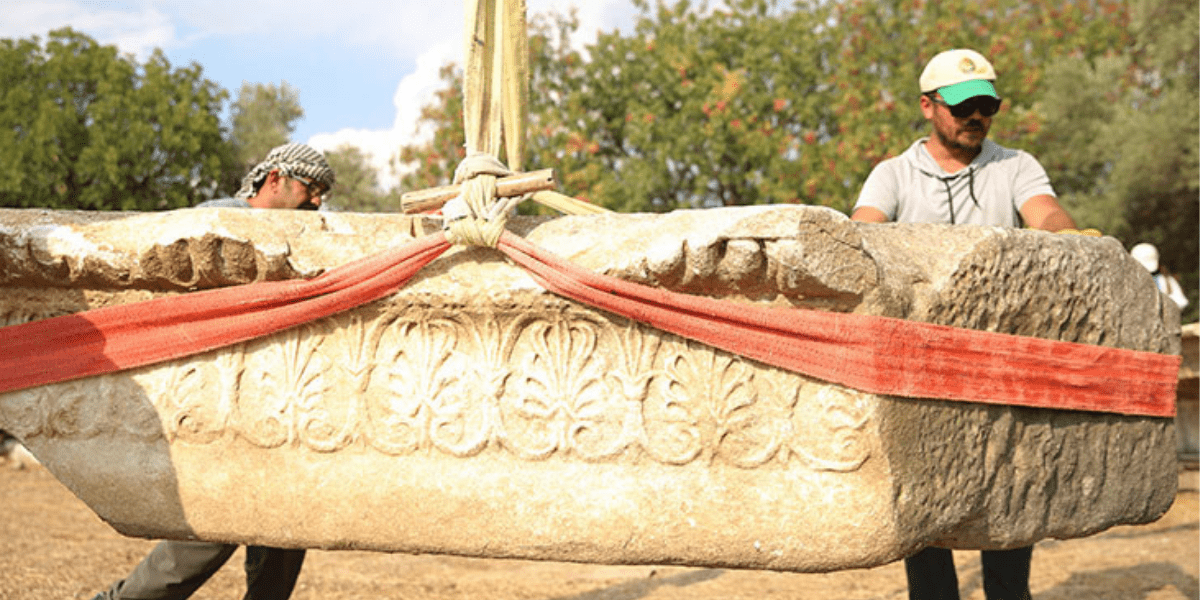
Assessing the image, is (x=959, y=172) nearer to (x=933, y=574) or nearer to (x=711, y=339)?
(x=933, y=574)

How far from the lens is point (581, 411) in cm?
196

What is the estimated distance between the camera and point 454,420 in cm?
201

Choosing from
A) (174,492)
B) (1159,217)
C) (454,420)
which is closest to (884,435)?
(454,420)

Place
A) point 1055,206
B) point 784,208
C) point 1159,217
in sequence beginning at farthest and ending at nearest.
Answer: point 1159,217, point 1055,206, point 784,208

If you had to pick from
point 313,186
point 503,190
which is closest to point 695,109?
point 313,186

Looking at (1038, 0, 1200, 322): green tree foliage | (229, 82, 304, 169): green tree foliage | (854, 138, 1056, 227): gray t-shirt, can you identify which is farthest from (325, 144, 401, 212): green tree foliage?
(854, 138, 1056, 227): gray t-shirt

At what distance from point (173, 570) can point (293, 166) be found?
1216 millimetres

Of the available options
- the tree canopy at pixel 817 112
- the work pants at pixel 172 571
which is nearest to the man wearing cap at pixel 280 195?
the work pants at pixel 172 571

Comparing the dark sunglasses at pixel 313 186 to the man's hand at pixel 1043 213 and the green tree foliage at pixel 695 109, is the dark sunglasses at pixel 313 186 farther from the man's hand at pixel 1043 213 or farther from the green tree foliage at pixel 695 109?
the green tree foliage at pixel 695 109

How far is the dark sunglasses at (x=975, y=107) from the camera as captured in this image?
8.75 ft

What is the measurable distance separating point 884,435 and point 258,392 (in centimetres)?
121

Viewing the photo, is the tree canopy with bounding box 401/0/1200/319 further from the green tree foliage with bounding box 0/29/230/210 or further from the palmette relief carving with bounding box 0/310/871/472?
the palmette relief carving with bounding box 0/310/871/472

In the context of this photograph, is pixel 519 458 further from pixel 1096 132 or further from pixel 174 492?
pixel 1096 132

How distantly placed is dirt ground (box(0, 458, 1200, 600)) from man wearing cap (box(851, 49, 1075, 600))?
171cm
